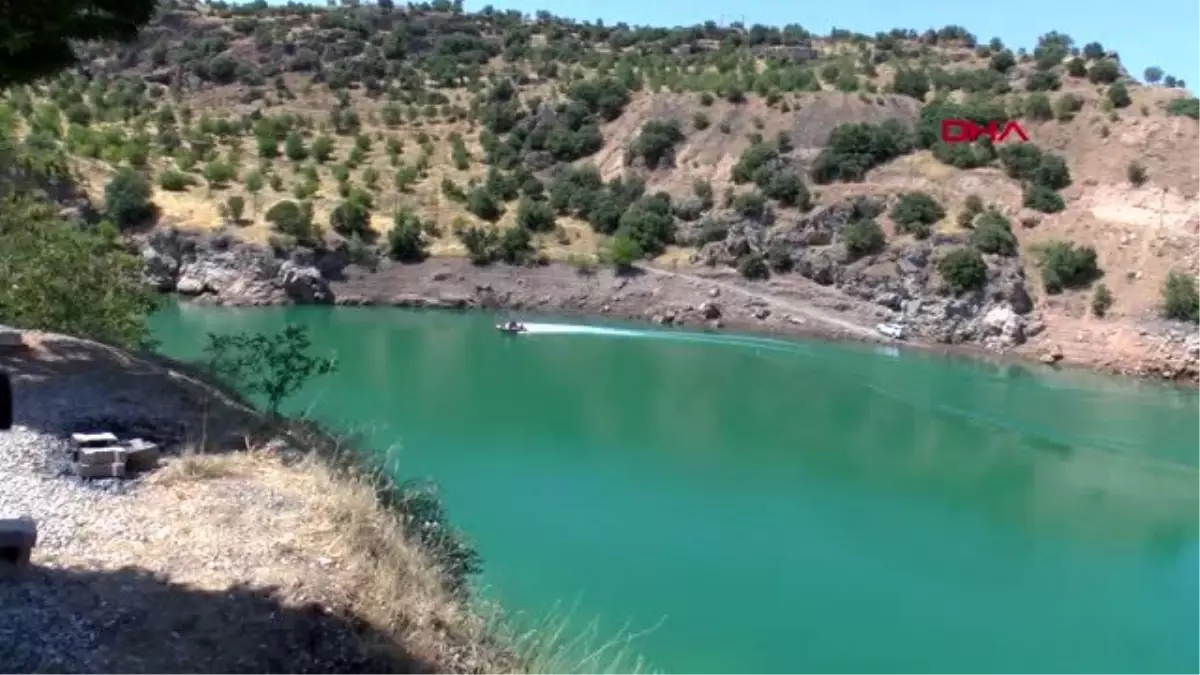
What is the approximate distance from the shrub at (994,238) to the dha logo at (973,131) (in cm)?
705

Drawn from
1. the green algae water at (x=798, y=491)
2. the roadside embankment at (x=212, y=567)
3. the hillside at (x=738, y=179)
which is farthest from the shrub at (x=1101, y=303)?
the roadside embankment at (x=212, y=567)

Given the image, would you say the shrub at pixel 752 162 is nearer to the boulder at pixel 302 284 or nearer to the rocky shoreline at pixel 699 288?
the rocky shoreline at pixel 699 288

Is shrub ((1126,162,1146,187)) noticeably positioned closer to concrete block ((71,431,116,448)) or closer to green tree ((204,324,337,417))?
green tree ((204,324,337,417))

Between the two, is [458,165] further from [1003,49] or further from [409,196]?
[1003,49]

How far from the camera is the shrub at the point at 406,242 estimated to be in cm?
4944

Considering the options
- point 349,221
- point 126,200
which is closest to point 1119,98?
point 349,221

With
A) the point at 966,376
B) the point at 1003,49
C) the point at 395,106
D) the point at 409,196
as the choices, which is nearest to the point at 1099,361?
the point at 966,376

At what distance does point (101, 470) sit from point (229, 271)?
131ft

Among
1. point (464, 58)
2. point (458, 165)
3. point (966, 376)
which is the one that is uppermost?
point (464, 58)

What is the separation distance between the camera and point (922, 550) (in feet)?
67.5

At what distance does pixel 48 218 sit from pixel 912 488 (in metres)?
17.1

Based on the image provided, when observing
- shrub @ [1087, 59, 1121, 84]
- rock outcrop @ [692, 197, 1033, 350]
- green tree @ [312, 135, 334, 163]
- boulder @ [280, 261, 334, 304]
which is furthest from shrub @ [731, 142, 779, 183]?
green tree @ [312, 135, 334, 163]

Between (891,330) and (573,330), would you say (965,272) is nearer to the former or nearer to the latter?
(891,330)

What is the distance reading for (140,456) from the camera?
9.41m
